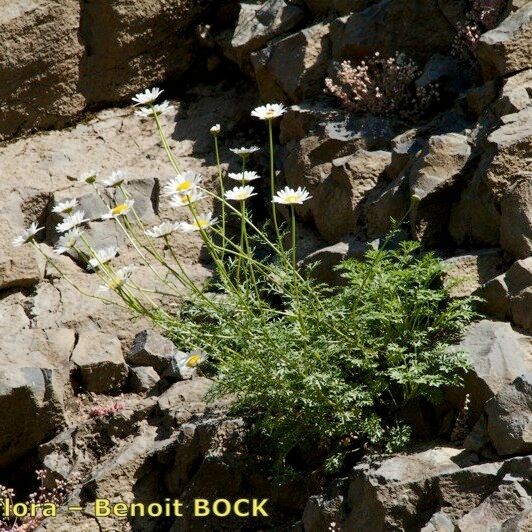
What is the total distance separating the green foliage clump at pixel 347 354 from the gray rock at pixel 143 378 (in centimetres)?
173

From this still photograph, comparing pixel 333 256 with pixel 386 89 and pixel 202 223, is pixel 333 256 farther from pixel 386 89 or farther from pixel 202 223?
pixel 202 223

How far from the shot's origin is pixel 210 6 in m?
9.22

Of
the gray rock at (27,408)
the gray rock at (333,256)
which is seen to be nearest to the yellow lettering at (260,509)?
the gray rock at (333,256)

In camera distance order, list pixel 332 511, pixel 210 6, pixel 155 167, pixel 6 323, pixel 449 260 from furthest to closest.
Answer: pixel 210 6 < pixel 155 167 < pixel 6 323 < pixel 449 260 < pixel 332 511

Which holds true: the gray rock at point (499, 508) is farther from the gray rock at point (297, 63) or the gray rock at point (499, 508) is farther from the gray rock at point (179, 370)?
the gray rock at point (297, 63)

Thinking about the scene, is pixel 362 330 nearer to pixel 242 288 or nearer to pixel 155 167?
pixel 242 288

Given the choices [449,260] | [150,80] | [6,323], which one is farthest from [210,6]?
[449,260]

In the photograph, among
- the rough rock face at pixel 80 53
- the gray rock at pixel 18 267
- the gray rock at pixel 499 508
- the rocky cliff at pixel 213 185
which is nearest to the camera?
the gray rock at pixel 499 508

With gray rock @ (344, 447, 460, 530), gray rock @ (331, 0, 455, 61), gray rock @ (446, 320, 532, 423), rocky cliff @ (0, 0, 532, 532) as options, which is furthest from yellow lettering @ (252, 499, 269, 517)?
gray rock @ (331, 0, 455, 61)

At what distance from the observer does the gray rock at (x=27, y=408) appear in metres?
6.84

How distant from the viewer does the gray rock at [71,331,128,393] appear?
7.25 m

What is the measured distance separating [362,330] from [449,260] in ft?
2.64

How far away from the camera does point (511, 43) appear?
6.42 meters

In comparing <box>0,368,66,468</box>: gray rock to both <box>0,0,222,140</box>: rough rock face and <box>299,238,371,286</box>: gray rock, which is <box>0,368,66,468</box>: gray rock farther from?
<box>0,0,222,140</box>: rough rock face
